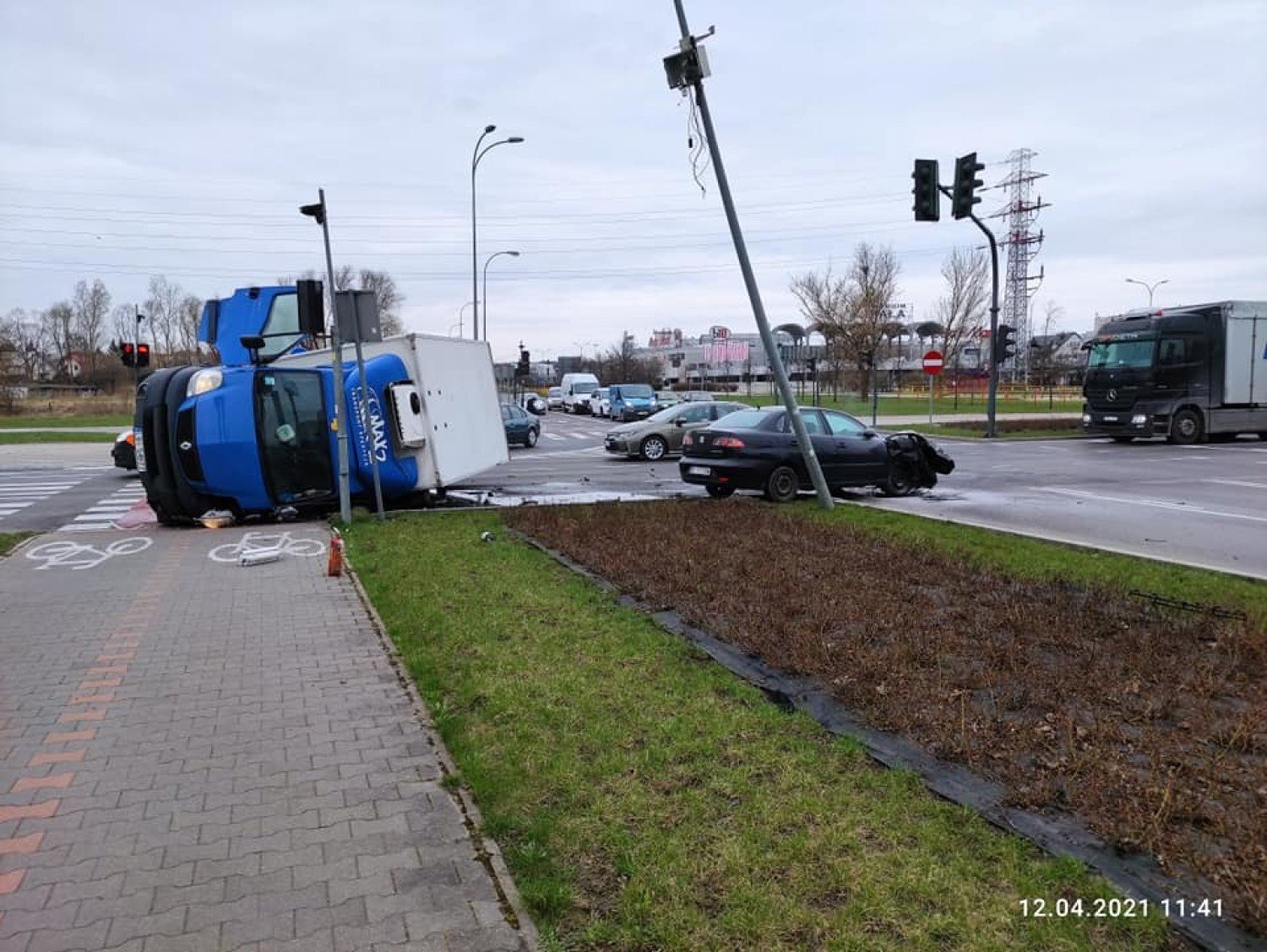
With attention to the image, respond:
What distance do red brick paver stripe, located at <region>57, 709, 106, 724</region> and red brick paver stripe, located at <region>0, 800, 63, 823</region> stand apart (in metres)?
1.14

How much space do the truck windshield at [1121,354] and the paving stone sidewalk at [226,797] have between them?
2658 centimetres

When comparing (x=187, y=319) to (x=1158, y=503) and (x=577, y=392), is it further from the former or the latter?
(x=1158, y=503)

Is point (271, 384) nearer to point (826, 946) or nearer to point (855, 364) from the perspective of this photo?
point (826, 946)

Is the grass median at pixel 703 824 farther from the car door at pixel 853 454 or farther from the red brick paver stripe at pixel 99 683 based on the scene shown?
the car door at pixel 853 454

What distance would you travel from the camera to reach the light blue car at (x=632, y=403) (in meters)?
41.4

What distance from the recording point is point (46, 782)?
418cm

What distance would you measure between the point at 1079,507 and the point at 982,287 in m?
49.3

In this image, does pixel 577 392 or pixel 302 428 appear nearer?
pixel 302 428

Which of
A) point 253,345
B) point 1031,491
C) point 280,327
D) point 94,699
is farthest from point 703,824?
point 280,327

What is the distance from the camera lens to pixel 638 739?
Answer: 4402mm

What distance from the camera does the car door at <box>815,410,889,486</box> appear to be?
579 inches

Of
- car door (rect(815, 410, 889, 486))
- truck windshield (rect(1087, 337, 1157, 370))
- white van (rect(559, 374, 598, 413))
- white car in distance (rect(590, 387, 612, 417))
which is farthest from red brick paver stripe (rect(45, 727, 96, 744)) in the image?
white van (rect(559, 374, 598, 413))

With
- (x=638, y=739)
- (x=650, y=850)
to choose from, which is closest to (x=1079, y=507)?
(x=638, y=739)

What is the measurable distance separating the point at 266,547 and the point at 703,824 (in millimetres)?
8863
